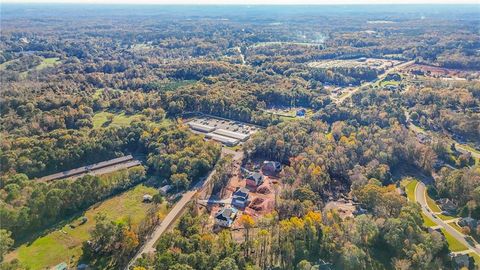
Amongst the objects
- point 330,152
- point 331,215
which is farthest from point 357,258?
point 330,152

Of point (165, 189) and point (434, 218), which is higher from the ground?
point (165, 189)

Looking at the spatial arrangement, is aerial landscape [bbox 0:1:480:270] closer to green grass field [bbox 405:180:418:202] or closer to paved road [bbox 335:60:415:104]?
green grass field [bbox 405:180:418:202]

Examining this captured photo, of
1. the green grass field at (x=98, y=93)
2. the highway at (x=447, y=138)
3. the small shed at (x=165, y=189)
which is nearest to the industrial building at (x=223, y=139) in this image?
the small shed at (x=165, y=189)

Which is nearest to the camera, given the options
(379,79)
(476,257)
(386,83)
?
(476,257)

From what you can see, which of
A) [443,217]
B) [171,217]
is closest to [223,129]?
[171,217]

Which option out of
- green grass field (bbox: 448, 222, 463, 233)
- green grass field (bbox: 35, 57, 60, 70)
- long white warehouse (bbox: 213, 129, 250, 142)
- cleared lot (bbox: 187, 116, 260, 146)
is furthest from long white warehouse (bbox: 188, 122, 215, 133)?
green grass field (bbox: 35, 57, 60, 70)

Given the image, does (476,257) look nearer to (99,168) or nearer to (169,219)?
(169,219)
